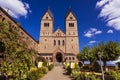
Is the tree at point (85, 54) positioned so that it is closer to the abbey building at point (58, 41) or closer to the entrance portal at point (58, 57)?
the abbey building at point (58, 41)

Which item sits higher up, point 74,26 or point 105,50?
point 74,26

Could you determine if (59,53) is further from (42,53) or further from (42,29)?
(42,29)

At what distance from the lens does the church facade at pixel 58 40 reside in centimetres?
6931

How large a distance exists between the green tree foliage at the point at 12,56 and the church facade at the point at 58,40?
53241 millimetres

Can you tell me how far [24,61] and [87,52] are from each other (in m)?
35.9

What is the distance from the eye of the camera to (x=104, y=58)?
34.7 meters

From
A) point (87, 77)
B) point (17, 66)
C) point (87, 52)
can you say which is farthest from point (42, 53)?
point (17, 66)

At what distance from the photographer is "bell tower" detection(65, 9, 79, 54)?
70438mm

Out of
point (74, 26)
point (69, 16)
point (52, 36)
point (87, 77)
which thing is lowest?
point (87, 77)

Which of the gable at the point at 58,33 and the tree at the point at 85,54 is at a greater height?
the gable at the point at 58,33

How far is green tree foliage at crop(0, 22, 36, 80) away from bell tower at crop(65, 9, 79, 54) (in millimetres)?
56198

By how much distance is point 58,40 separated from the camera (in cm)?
7231

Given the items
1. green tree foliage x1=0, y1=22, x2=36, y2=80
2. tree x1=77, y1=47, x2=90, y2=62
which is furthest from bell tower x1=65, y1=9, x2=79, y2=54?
green tree foliage x1=0, y1=22, x2=36, y2=80

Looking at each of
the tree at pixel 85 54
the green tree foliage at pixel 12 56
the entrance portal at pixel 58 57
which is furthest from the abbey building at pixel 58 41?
the green tree foliage at pixel 12 56
